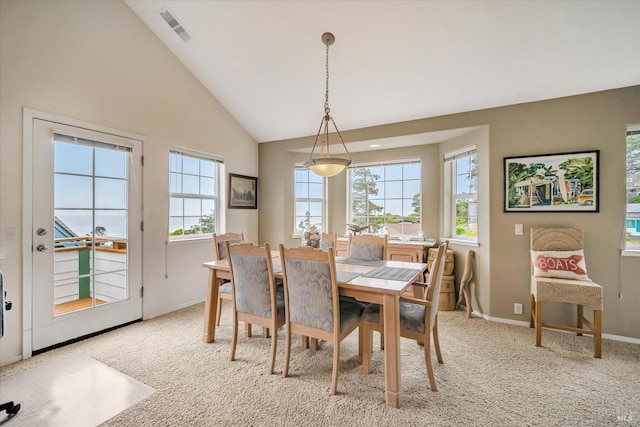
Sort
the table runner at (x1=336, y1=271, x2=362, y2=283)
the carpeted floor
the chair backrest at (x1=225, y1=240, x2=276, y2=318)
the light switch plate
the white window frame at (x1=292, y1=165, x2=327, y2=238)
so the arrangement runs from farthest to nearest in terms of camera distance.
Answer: the white window frame at (x1=292, y1=165, x2=327, y2=238) → the light switch plate → the chair backrest at (x1=225, y1=240, x2=276, y2=318) → the table runner at (x1=336, y1=271, x2=362, y2=283) → the carpeted floor

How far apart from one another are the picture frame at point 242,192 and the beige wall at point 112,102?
173mm

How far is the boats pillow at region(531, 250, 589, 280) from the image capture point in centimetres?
285

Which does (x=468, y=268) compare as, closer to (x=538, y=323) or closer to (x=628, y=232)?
(x=538, y=323)

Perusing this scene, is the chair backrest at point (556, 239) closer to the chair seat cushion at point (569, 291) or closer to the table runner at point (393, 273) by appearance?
the chair seat cushion at point (569, 291)

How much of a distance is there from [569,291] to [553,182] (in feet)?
3.86

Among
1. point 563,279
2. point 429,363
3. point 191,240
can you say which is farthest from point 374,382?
point 191,240

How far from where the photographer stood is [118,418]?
1.77 m

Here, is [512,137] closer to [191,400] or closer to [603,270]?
[603,270]

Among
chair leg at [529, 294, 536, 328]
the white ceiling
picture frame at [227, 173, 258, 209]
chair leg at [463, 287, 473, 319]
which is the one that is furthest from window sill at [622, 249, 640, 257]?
picture frame at [227, 173, 258, 209]

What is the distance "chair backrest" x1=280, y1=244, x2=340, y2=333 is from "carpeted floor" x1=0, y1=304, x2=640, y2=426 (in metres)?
0.49

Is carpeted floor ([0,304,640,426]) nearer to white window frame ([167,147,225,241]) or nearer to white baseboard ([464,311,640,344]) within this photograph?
white baseboard ([464,311,640,344])

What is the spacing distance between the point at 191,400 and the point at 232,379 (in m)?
0.32

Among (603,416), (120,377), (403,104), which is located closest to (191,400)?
(120,377)

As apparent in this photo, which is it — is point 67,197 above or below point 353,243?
above
